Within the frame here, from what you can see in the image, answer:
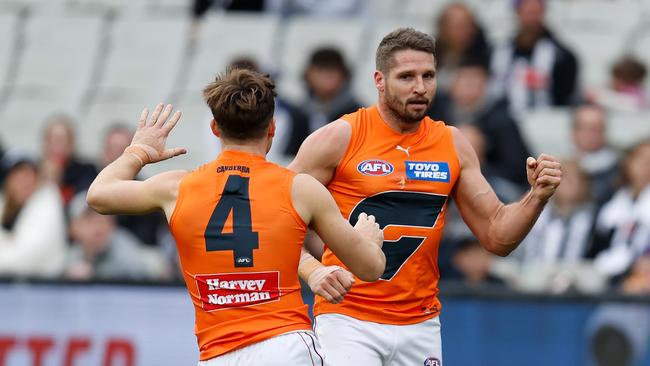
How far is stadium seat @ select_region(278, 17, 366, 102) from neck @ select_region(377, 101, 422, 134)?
7453 mm

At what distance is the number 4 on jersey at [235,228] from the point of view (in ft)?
19.5

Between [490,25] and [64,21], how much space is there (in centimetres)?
537

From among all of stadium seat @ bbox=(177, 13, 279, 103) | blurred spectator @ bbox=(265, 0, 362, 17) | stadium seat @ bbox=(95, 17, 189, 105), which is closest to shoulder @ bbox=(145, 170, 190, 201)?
stadium seat @ bbox=(95, 17, 189, 105)

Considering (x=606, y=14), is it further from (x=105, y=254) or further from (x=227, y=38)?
(x=105, y=254)

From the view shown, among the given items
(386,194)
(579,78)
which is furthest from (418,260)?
(579,78)

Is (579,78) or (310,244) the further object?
(579,78)

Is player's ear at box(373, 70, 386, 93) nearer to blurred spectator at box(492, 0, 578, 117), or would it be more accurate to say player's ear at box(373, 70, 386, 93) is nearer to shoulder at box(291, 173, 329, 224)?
shoulder at box(291, 173, 329, 224)

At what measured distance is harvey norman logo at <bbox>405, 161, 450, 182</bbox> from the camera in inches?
283

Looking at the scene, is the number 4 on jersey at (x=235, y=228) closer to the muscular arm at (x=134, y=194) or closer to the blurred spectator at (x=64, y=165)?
the muscular arm at (x=134, y=194)

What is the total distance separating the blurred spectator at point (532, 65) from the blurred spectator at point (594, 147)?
103 centimetres

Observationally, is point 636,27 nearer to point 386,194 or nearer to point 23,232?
point 23,232

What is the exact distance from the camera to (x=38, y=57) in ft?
53.2

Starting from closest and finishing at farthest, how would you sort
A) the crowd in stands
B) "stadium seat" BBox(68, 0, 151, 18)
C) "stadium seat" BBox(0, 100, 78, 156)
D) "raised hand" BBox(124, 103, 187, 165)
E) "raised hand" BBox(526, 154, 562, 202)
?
"raised hand" BBox(124, 103, 187, 165) < "raised hand" BBox(526, 154, 562, 202) < the crowd in stands < "stadium seat" BBox(0, 100, 78, 156) < "stadium seat" BBox(68, 0, 151, 18)

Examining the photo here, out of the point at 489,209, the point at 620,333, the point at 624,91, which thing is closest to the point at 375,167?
the point at 489,209
